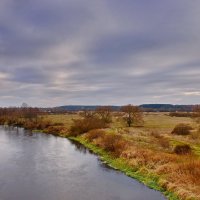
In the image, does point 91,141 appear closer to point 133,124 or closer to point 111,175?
point 111,175

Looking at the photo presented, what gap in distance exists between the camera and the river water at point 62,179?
25572mm

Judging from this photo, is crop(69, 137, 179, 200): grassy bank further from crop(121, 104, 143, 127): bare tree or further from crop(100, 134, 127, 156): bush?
crop(121, 104, 143, 127): bare tree

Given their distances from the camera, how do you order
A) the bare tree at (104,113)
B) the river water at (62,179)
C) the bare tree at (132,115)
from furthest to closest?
the bare tree at (104,113), the bare tree at (132,115), the river water at (62,179)

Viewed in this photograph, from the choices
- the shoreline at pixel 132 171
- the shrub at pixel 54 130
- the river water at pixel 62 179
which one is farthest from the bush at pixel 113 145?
the shrub at pixel 54 130

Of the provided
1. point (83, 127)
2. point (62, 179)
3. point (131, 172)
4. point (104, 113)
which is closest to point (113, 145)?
point (131, 172)

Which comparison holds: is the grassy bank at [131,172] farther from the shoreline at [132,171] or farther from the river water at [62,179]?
the river water at [62,179]

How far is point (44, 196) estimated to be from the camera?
82.7 feet

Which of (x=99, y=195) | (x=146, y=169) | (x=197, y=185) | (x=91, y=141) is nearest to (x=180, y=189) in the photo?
(x=197, y=185)

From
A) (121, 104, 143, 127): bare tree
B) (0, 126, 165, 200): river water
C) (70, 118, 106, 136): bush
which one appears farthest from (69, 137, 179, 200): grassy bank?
(121, 104, 143, 127): bare tree

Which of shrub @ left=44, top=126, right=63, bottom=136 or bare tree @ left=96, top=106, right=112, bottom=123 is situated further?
bare tree @ left=96, top=106, right=112, bottom=123

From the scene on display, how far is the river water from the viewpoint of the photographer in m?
25.6

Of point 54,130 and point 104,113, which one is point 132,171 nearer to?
point 54,130

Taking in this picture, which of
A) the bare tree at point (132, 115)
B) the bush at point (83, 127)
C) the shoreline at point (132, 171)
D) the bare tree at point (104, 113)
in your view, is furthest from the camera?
the bare tree at point (104, 113)

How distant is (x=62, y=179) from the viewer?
30891mm
